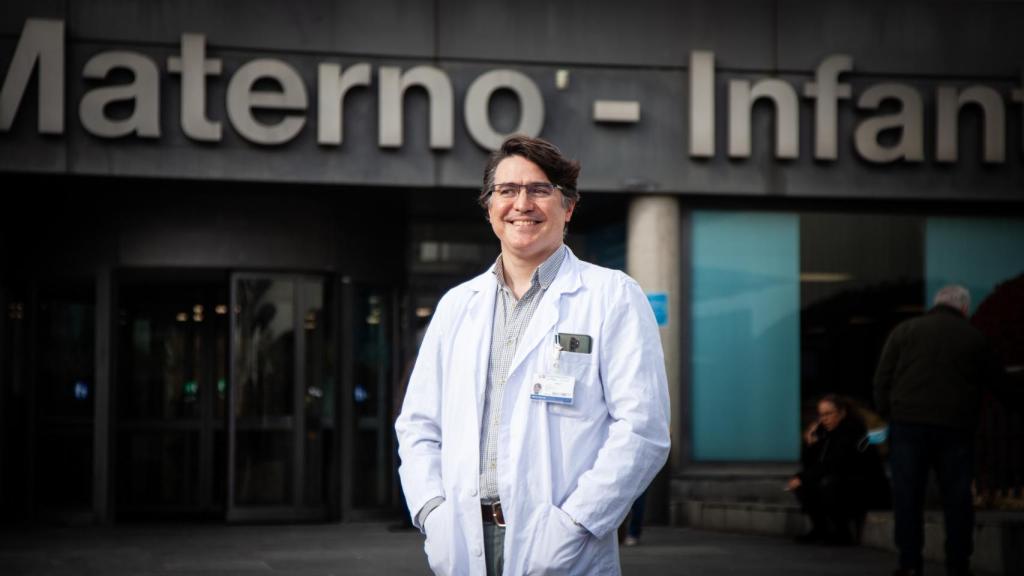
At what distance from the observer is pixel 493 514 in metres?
3.53

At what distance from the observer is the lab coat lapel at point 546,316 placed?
356cm

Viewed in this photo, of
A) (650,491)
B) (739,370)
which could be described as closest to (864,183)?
(739,370)

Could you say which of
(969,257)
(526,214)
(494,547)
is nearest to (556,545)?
(494,547)

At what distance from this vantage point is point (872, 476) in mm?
11781

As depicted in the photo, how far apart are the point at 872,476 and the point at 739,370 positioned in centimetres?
318

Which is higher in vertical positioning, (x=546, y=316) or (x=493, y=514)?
(x=546, y=316)

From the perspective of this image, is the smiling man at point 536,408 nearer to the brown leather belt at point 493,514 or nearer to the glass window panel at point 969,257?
the brown leather belt at point 493,514

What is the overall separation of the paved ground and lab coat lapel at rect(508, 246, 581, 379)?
6571 millimetres

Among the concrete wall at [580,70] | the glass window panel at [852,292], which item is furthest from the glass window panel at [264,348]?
the glass window panel at [852,292]

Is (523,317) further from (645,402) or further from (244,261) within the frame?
(244,261)

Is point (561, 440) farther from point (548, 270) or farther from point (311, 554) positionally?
point (311, 554)

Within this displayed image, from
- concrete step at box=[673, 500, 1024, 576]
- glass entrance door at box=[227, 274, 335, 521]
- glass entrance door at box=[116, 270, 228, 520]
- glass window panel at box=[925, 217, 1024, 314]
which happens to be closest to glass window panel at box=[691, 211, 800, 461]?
concrete step at box=[673, 500, 1024, 576]

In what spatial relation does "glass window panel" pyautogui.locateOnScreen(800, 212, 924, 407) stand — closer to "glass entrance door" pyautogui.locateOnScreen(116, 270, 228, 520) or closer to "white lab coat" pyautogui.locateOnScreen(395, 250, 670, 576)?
"glass entrance door" pyautogui.locateOnScreen(116, 270, 228, 520)

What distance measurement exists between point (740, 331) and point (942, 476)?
6.22 metres
